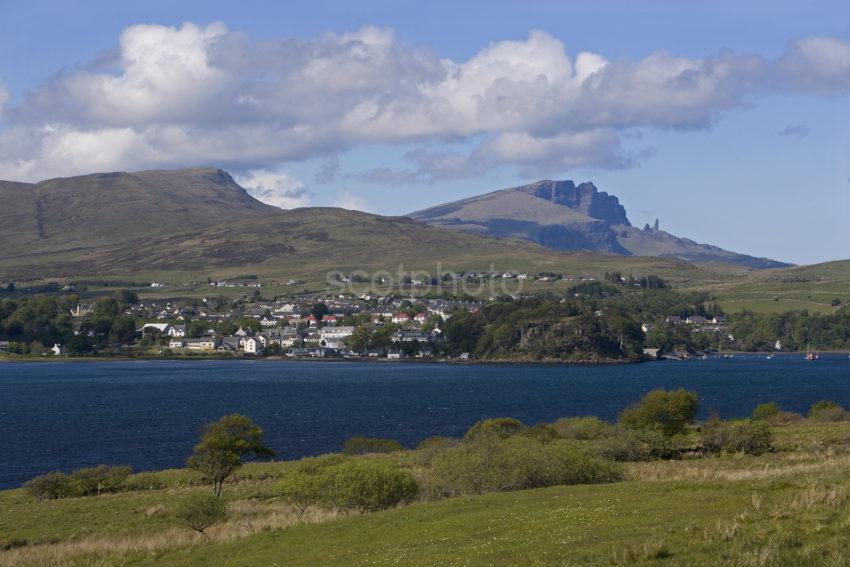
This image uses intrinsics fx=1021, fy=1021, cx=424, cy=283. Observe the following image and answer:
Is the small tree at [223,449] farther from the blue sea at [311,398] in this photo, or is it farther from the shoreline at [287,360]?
the shoreline at [287,360]

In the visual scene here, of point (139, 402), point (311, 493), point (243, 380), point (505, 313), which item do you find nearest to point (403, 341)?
point (505, 313)

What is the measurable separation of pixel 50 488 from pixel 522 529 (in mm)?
25789

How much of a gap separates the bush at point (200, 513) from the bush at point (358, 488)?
7.89ft

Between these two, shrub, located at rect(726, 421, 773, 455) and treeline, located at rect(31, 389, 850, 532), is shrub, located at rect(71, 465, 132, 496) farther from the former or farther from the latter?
shrub, located at rect(726, 421, 773, 455)

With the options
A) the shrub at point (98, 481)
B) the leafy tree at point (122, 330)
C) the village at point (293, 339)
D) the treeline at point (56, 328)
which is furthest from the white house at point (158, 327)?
the shrub at point (98, 481)

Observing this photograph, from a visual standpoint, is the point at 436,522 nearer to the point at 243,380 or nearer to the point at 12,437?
the point at 12,437

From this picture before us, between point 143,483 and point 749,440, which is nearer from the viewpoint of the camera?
point 143,483

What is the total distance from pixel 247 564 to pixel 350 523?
377 cm

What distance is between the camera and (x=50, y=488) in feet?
129

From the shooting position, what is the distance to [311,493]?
28.0 metres

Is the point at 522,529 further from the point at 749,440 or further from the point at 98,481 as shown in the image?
the point at 98,481

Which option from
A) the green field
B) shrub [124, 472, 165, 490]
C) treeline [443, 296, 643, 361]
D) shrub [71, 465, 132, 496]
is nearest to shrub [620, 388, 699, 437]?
the green field

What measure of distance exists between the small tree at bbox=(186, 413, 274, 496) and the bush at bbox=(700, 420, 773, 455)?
775 inches

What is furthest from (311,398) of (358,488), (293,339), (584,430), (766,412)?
(293,339)
